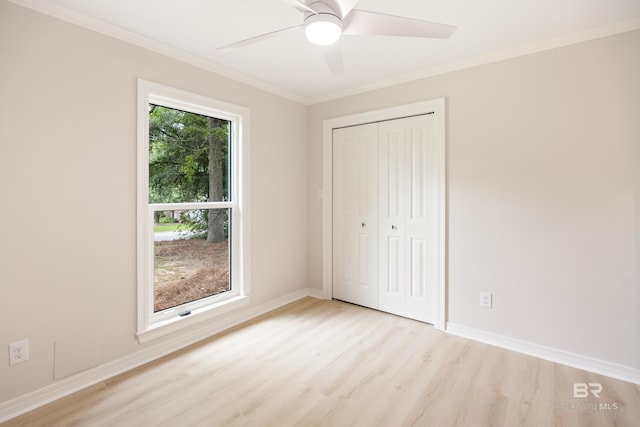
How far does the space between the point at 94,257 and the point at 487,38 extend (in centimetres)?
323

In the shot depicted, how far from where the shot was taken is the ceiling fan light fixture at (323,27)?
62.9 inches

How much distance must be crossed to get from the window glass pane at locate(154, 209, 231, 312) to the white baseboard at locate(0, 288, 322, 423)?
11.2 inches

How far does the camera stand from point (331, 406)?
195 centimetres

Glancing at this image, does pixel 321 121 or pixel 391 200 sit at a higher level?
pixel 321 121

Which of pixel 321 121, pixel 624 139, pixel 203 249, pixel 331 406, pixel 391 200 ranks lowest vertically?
pixel 331 406

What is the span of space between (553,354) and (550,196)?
121cm

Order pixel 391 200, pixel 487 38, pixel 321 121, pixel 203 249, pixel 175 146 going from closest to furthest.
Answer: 1. pixel 487 38
2. pixel 175 146
3. pixel 203 249
4. pixel 391 200
5. pixel 321 121

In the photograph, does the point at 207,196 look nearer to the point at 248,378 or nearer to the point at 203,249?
the point at 203,249

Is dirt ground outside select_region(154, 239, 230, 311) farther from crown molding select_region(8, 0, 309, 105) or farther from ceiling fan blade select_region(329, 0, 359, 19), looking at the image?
ceiling fan blade select_region(329, 0, 359, 19)

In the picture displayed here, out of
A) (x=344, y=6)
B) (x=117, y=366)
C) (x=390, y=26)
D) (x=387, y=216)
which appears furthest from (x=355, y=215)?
(x=117, y=366)

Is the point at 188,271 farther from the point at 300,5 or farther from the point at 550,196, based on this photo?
the point at 550,196

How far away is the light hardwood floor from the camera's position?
184cm

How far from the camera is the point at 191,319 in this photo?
2.75 meters

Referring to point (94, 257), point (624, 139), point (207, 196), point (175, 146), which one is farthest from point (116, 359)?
point (624, 139)
